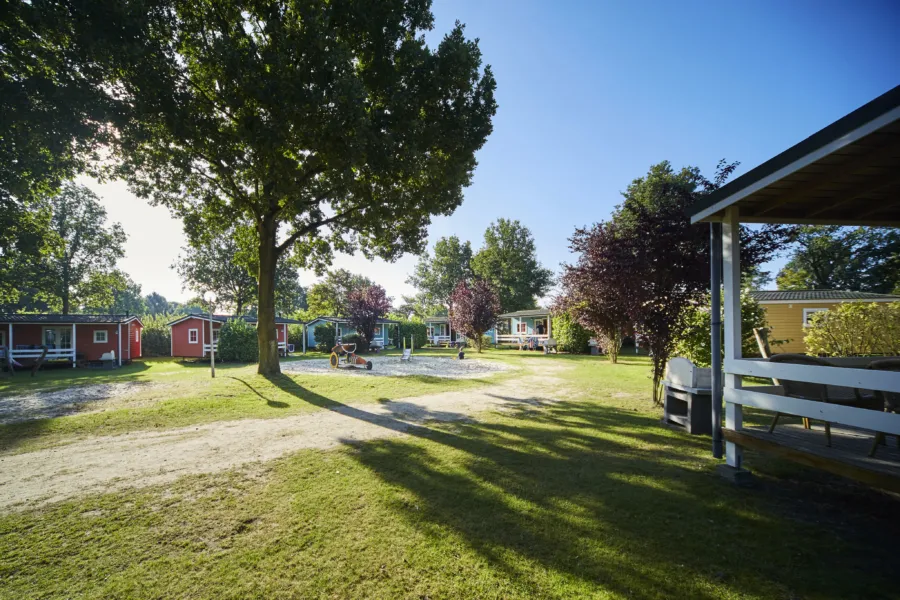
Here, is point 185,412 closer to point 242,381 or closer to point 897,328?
point 242,381

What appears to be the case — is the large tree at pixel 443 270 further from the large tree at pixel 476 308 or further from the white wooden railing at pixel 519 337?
the large tree at pixel 476 308

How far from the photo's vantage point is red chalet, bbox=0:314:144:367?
2236cm

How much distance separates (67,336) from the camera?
2422cm

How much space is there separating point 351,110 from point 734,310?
9.48 m

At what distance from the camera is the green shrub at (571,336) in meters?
29.0

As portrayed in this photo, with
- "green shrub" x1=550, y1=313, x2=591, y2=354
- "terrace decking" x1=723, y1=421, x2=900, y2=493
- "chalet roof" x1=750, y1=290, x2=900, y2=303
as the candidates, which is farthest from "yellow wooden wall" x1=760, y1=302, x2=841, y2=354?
"terrace decking" x1=723, y1=421, x2=900, y2=493

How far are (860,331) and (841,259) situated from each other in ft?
133

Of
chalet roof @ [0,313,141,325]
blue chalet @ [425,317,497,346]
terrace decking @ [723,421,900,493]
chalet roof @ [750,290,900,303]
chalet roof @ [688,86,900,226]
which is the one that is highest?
chalet roof @ [688,86,900,226]

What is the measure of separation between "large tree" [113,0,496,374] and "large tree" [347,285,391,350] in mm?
15714

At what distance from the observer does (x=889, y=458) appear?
12.2 ft

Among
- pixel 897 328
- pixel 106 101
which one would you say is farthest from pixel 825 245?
pixel 106 101

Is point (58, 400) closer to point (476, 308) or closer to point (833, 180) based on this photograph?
point (833, 180)

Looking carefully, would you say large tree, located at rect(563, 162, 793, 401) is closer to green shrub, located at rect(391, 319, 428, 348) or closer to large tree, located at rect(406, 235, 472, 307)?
green shrub, located at rect(391, 319, 428, 348)

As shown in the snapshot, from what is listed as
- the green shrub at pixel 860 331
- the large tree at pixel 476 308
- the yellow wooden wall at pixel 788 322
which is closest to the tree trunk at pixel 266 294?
the large tree at pixel 476 308
